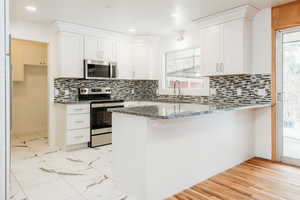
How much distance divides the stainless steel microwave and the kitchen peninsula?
2.23 meters

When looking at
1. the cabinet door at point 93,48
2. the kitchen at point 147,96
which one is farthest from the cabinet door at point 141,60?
the cabinet door at point 93,48

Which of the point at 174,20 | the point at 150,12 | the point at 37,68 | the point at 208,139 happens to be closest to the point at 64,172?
the point at 208,139

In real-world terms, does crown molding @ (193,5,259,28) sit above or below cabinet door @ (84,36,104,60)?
above

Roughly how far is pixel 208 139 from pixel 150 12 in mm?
2304

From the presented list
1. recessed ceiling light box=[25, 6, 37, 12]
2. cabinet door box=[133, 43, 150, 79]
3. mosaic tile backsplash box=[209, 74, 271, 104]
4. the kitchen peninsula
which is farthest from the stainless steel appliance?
mosaic tile backsplash box=[209, 74, 271, 104]

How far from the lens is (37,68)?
18.7 ft

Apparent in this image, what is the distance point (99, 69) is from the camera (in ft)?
14.9

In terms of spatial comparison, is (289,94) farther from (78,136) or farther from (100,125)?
(78,136)

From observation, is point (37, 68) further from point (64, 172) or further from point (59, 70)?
point (64, 172)

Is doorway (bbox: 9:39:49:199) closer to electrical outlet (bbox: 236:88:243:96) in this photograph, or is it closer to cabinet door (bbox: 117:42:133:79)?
cabinet door (bbox: 117:42:133:79)

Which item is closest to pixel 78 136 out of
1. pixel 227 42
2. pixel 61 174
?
pixel 61 174

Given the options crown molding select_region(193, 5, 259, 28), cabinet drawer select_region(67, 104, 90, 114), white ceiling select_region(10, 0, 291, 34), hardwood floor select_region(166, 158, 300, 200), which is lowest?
hardwood floor select_region(166, 158, 300, 200)

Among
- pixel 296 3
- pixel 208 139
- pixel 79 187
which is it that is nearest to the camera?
pixel 79 187

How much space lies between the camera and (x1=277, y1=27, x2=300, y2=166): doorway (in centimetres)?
322
